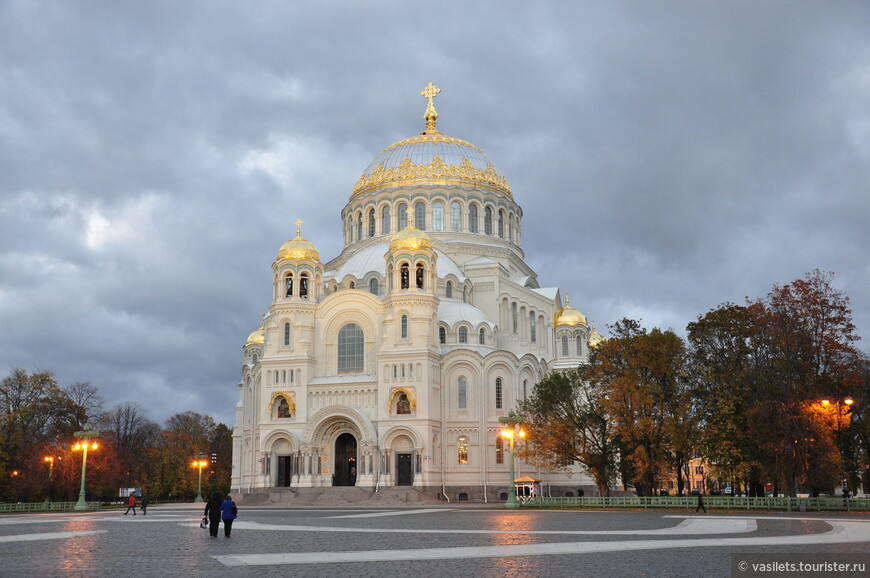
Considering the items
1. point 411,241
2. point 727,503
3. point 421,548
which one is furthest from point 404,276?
point 421,548

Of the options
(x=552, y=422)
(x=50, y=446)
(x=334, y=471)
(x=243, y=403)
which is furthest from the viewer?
(x=243, y=403)

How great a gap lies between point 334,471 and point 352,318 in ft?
35.0

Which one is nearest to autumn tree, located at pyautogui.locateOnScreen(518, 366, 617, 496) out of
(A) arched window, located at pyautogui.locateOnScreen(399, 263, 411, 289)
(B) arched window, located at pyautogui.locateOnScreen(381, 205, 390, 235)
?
(A) arched window, located at pyautogui.locateOnScreen(399, 263, 411, 289)

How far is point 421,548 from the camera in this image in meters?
18.0

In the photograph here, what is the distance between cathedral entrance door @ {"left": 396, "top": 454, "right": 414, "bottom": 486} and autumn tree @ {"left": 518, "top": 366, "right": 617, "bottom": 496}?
30.1 feet

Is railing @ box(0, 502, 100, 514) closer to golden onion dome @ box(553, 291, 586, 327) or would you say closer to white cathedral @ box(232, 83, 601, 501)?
white cathedral @ box(232, 83, 601, 501)

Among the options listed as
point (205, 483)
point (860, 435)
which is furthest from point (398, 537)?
point (205, 483)

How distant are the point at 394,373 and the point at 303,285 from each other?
411 inches

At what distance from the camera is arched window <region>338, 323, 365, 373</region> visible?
197ft

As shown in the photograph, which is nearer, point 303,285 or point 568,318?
point 303,285

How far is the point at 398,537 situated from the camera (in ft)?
70.4

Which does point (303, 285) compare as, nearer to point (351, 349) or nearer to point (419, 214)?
point (351, 349)

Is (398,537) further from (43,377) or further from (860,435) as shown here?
(43,377)

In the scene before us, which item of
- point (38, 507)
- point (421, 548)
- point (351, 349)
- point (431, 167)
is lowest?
point (38, 507)
